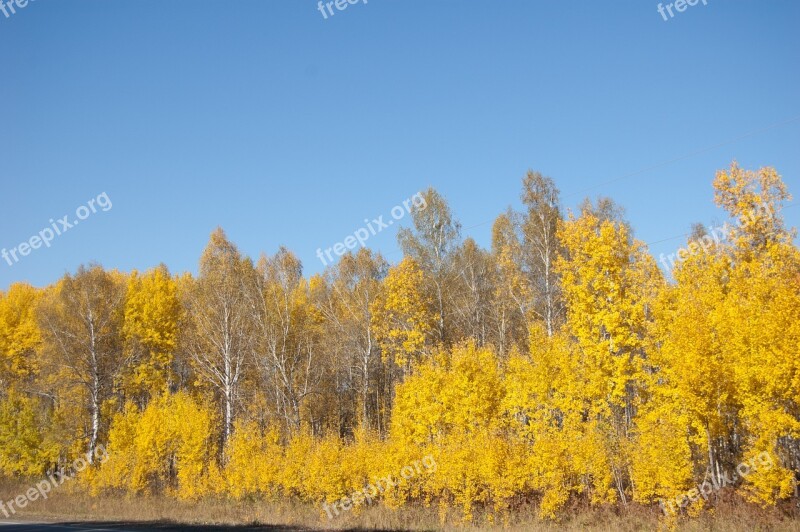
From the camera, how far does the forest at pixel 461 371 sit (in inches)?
722

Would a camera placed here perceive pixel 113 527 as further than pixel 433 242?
No

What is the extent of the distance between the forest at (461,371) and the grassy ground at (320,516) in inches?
21.6

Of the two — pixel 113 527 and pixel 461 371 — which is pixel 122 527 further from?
pixel 461 371

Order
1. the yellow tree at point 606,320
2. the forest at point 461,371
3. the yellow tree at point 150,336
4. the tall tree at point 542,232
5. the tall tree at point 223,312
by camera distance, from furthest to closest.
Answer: the yellow tree at point 150,336 → the tall tree at point 223,312 → the tall tree at point 542,232 → the yellow tree at point 606,320 → the forest at point 461,371

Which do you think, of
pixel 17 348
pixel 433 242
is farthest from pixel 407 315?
pixel 17 348

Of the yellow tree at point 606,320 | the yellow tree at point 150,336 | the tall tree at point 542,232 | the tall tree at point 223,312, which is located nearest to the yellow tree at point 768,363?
the yellow tree at point 606,320

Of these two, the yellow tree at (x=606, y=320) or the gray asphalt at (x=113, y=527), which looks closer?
the gray asphalt at (x=113, y=527)

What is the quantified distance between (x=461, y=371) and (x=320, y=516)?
28.5 feet

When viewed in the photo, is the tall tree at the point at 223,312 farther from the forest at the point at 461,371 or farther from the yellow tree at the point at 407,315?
the yellow tree at the point at 407,315

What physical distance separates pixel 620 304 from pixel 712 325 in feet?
13.7

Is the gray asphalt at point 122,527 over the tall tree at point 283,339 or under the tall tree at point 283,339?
under

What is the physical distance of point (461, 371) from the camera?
84.4 feet

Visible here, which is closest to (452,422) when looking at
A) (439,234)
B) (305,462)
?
(305,462)

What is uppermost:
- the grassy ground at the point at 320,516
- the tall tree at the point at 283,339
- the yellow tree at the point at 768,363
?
the tall tree at the point at 283,339
